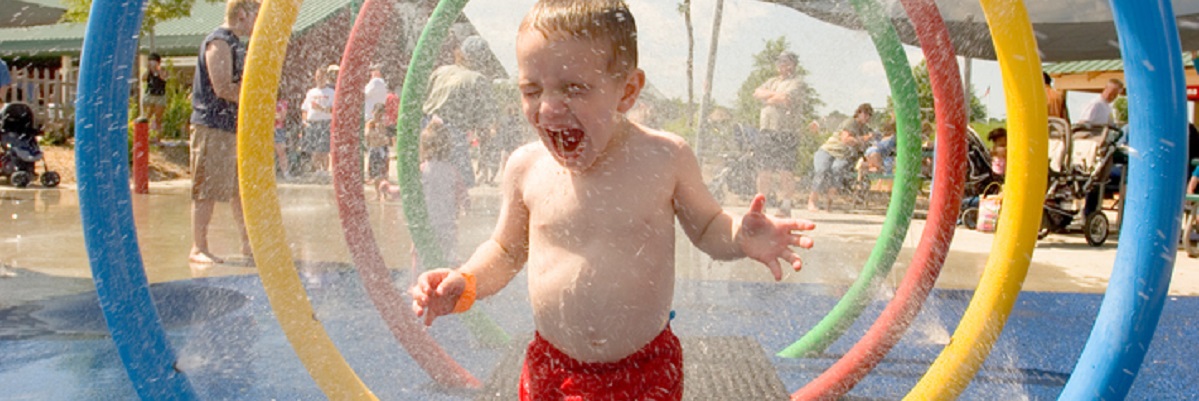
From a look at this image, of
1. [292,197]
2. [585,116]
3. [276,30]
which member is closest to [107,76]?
[276,30]

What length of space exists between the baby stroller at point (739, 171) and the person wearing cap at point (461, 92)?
6.16 ft

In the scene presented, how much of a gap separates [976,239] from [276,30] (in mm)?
7726

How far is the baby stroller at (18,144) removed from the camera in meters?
10.9

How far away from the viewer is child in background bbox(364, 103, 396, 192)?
762 centimetres

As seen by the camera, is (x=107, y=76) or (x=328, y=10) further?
(x=328, y=10)

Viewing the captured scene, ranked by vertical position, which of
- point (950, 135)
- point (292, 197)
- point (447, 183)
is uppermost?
point (950, 135)

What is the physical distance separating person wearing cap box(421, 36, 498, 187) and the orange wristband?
9.78ft

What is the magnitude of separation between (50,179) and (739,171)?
8.63 m

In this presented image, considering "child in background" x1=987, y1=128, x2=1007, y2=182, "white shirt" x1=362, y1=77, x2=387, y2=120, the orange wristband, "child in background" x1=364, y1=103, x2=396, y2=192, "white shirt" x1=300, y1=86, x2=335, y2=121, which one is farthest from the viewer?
"child in background" x1=987, y1=128, x2=1007, y2=182

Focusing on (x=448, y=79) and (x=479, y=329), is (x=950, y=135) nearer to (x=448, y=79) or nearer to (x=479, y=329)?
(x=479, y=329)

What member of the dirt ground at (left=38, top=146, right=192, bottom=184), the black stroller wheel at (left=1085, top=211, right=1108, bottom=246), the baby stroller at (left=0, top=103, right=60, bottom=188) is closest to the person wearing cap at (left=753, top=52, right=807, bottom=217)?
the black stroller wheel at (left=1085, top=211, right=1108, bottom=246)

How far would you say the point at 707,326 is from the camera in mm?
4672

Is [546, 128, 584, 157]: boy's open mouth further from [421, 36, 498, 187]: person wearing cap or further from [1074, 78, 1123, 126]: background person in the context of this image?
[1074, 78, 1123, 126]: background person

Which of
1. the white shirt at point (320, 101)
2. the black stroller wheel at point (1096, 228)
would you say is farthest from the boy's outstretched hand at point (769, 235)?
the black stroller wheel at point (1096, 228)
